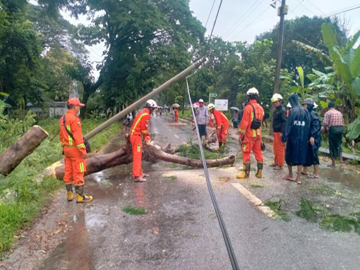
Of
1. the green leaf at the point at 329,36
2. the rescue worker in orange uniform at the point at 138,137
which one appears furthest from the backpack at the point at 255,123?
the green leaf at the point at 329,36

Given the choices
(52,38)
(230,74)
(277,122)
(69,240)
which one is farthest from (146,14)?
(69,240)

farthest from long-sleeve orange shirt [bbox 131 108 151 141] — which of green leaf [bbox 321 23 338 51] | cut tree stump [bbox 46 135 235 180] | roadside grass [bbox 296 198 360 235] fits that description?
green leaf [bbox 321 23 338 51]

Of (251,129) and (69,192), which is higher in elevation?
(251,129)

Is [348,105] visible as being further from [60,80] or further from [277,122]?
[60,80]

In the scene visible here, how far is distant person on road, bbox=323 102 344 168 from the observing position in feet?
27.6

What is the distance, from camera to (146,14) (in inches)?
834

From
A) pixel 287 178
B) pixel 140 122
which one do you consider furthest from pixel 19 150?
pixel 287 178

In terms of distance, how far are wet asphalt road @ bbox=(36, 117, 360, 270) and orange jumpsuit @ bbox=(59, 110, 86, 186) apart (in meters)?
0.59

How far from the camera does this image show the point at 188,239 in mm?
3936

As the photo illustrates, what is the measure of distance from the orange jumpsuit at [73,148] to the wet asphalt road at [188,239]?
0.59 metres

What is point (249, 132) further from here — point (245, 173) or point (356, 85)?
point (356, 85)

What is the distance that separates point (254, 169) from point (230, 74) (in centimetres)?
2109

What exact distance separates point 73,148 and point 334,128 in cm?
686

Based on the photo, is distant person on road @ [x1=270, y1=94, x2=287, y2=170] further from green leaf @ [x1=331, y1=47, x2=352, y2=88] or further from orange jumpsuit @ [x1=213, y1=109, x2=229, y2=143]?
orange jumpsuit @ [x1=213, y1=109, x2=229, y2=143]
